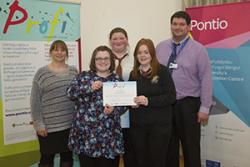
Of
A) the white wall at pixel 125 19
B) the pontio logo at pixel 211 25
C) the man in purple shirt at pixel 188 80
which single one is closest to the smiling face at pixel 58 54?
the man in purple shirt at pixel 188 80

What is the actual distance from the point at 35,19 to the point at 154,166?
1.84 m

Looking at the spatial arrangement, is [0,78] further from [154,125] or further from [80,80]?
[154,125]

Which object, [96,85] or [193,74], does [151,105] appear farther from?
[193,74]

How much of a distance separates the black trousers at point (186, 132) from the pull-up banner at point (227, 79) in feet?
2.00

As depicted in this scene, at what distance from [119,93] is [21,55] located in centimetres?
131

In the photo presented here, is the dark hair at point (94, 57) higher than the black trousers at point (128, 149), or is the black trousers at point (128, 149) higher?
the dark hair at point (94, 57)

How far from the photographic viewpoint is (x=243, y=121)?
3375 mm

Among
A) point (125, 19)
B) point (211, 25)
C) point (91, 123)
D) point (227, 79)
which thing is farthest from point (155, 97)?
point (125, 19)

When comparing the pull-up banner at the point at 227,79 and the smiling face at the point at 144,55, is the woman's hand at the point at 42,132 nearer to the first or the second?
the smiling face at the point at 144,55

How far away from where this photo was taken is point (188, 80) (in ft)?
9.46

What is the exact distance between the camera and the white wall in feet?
12.9

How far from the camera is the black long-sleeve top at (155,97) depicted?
251 centimetres

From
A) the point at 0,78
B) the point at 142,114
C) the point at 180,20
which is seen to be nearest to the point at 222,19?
the point at 180,20

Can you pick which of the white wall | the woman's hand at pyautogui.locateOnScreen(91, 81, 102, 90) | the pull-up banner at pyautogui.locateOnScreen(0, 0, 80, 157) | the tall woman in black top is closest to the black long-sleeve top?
the tall woman in black top
